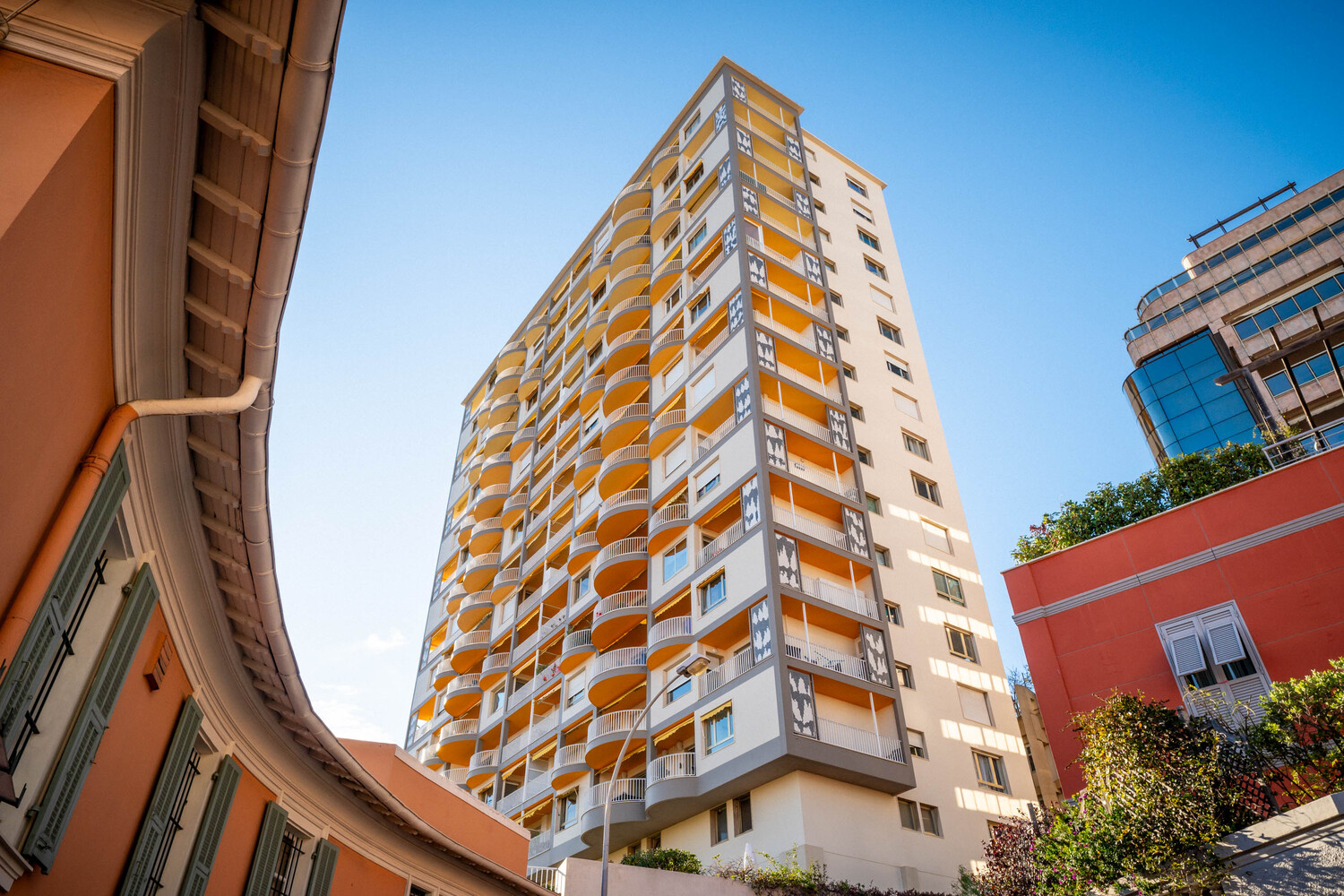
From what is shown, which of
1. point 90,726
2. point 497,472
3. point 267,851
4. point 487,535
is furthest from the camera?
point 497,472

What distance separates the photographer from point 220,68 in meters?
6.51

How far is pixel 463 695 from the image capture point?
5091cm

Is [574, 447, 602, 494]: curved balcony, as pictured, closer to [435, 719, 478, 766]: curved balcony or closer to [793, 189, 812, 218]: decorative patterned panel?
[435, 719, 478, 766]: curved balcony

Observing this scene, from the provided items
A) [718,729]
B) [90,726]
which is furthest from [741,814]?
[90,726]

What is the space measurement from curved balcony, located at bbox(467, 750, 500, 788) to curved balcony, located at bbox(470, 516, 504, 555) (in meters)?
15.3

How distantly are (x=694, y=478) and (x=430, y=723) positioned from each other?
29691 mm

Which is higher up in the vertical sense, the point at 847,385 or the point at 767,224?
the point at 767,224

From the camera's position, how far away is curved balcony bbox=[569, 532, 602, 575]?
43.7 meters

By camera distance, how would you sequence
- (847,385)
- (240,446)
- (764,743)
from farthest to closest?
(847,385), (764,743), (240,446)

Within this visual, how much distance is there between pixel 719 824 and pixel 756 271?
23.6 meters

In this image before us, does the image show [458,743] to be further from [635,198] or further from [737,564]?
[635,198]

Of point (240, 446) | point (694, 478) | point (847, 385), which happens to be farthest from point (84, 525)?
point (847, 385)

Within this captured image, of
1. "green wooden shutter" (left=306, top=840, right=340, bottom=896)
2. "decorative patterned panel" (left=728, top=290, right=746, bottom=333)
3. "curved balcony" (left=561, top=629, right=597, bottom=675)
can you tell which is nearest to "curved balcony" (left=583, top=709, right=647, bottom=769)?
"curved balcony" (left=561, top=629, right=597, bottom=675)

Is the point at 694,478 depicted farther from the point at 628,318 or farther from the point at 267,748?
the point at 267,748
